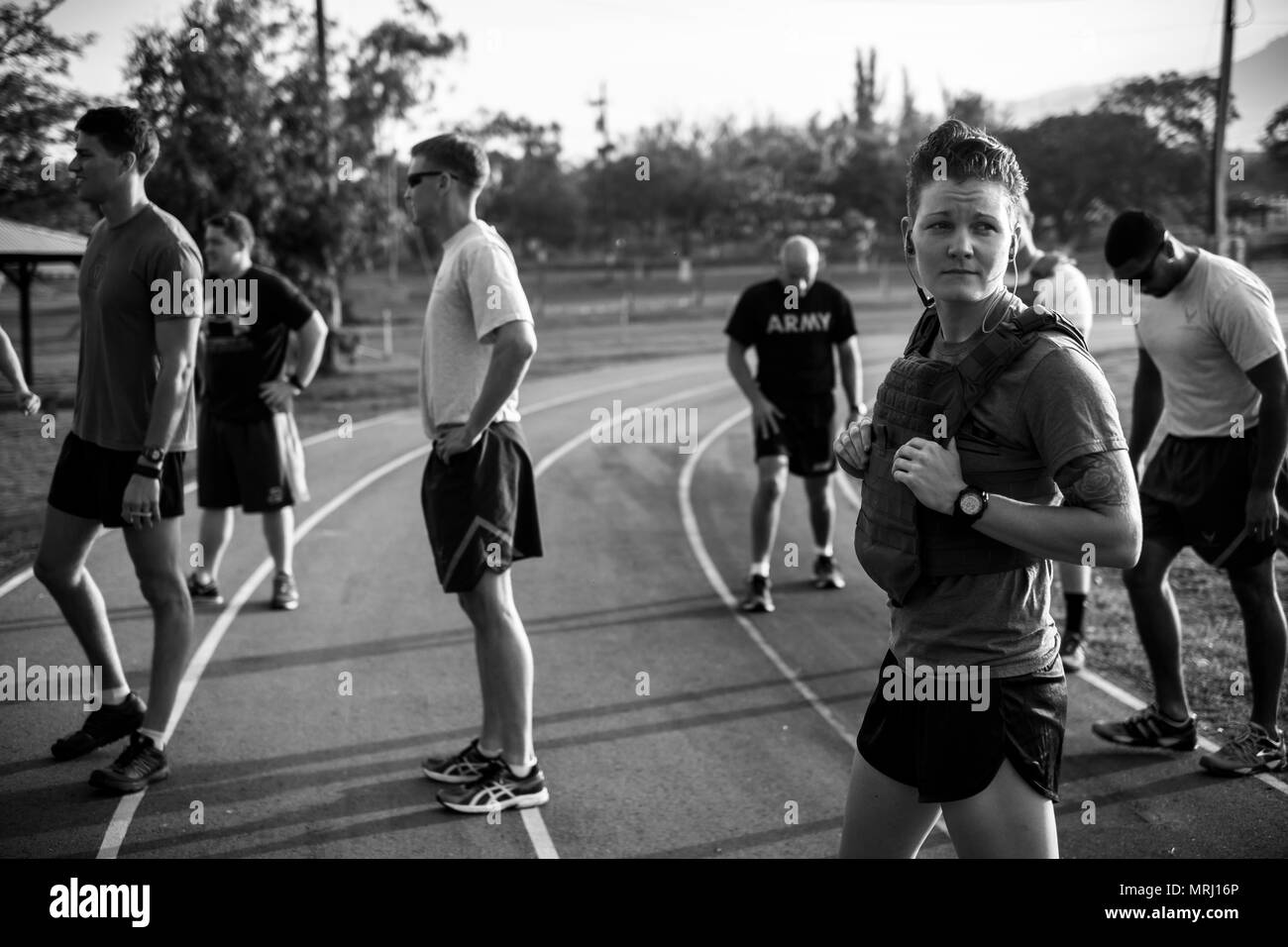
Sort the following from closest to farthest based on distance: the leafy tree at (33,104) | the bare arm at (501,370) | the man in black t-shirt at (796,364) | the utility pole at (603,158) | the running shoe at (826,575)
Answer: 1. the bare arm at (501,370)
2. the man in black t-shirt at (796,364)
3. the running shoe at (826,575)
4. the leafy tree at (33,104)
5. the utility pole at (603,158)

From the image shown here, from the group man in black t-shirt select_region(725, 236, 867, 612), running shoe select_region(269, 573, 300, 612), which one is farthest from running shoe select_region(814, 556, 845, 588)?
running shoe select_region(269, 573, 300, 612)

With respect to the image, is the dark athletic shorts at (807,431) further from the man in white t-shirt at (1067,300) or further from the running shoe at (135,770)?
the running shoe at (135,770)

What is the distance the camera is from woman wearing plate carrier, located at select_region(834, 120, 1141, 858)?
2305 mm

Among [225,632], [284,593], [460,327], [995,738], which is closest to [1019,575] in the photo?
[995,738]

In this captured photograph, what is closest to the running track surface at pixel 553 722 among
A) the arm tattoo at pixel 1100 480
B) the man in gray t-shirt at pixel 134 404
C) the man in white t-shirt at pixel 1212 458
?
the man in white t-shirt at pixel 1212 458

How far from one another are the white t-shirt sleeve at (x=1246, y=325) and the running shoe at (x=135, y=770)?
452 cm

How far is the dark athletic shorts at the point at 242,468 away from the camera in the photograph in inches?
288

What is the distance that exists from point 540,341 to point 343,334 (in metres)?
8.71

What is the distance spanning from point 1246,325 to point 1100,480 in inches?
115

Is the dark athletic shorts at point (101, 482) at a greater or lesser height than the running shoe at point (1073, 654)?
greater

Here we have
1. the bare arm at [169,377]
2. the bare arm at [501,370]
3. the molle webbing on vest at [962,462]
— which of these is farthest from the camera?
the bare arm at [169,377]
